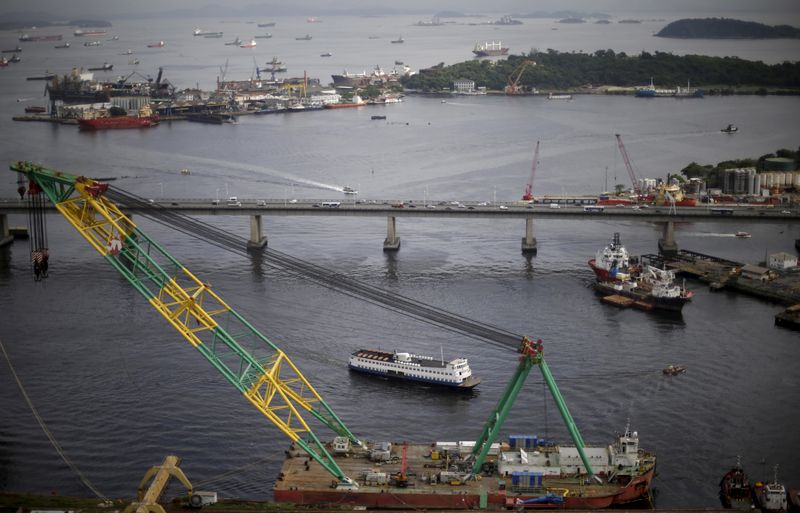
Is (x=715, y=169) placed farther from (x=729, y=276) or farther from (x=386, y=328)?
(x=386, y=328)

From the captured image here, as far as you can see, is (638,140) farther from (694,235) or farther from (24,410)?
(24,410)

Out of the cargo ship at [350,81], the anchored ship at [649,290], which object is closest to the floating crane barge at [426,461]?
the anchored ship at [649,290]

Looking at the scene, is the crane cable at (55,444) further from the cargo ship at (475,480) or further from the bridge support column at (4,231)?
the bridge support column at (4,231)

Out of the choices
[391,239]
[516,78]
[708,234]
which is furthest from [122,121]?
[708,234]

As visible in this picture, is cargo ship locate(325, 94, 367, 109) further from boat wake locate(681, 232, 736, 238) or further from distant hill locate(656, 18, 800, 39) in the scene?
distant hill locate(656, 18, 800, 39)

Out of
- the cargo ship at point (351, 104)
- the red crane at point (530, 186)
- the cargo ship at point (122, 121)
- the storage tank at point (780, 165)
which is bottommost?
the red crane at point (530, 186)

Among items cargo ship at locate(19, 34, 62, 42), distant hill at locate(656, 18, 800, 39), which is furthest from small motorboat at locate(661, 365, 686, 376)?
cargo ship at locate(19, 34, 62, 42)
